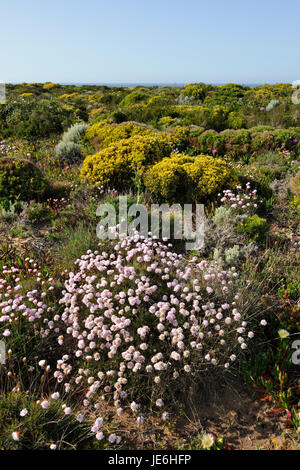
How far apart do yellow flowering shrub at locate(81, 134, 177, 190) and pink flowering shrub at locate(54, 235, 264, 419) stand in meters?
3.71

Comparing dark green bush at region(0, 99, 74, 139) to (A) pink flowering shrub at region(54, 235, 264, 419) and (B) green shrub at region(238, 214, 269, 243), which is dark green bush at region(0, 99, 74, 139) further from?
(A) pink flowering shrub at region(54, 235, 264, 419)

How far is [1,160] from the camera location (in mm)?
6688

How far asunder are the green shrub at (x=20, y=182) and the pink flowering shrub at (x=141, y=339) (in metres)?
3.55

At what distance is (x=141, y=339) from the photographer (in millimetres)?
2932

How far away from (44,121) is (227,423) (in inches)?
512

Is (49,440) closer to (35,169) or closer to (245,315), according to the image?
(245,315)

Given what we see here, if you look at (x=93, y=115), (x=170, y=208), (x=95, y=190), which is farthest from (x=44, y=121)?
(x=170, y=208)

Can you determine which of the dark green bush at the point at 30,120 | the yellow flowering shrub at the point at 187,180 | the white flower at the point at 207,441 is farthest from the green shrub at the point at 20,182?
the dark green bush at the point at 30,120

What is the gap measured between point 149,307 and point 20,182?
4601 mm

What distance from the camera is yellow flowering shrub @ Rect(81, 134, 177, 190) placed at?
6.95m

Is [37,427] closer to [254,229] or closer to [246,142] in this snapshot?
[254,229]

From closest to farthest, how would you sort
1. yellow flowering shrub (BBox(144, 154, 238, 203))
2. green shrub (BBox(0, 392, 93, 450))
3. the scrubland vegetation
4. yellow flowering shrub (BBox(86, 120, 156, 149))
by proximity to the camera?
green shrub (BBox(0, 392, 93, 450)) → the scrubland vegetation → yellow flowering shrub (BBox(144, 154, 238, 203)) → yellow flowering shrub (BBox(86, 120, 156, 149))

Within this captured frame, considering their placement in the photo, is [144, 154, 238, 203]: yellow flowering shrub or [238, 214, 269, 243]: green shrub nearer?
[238, 214, 269, 243]: green shrub

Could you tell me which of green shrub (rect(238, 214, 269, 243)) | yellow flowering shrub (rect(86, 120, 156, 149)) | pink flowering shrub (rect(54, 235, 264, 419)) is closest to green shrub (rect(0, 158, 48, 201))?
yellow flowering shrub (rect(86, 120, 156, 149))
